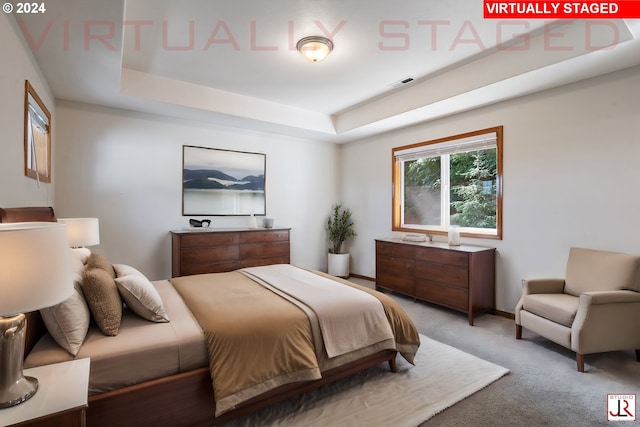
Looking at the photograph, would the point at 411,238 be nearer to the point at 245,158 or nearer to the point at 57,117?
the point at 245,158

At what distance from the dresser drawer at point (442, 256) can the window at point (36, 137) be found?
407 cm

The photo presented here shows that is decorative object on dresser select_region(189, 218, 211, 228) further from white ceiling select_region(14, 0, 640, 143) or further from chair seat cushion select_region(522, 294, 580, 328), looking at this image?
chair seat cushion select_region(522, 294, 580, 328)

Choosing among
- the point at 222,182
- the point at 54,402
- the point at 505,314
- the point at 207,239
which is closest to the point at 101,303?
the point at 54,402

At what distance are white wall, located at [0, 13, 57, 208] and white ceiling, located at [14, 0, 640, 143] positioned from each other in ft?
0.46

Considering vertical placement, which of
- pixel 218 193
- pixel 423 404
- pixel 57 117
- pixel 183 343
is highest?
pixel 57 117

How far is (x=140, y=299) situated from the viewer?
1.86 metres

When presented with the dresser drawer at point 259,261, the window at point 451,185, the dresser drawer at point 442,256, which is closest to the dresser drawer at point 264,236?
the dresser drawer at point 259,261

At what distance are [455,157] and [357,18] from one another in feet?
8.36

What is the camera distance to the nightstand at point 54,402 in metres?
1.02

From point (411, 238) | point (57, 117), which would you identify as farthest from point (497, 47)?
point (57, 117)

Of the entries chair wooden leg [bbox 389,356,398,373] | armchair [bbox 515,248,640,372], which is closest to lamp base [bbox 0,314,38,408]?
chair wooden leg [bbox 389,356,398,373]

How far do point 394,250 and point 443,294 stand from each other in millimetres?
933

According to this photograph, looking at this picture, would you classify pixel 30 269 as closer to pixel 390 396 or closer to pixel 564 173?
pixel 390 396

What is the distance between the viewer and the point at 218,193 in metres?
4.68
